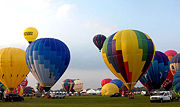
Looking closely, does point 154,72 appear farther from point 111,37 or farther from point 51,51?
point 51,51

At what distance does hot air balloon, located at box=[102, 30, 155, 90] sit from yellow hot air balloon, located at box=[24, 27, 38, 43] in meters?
35.5

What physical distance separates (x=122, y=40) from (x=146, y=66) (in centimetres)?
529

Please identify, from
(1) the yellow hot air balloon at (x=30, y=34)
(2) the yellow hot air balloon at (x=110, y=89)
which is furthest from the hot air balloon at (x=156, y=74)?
(1) the yellow hot air balloon at (x=30, y=34)

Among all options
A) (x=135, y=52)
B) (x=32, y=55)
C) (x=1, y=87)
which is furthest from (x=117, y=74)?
(x=1, y=87)

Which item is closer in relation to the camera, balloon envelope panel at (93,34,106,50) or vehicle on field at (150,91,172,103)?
vehicle on field at (150,91,172,103)

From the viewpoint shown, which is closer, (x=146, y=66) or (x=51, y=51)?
(x=146, y=66)

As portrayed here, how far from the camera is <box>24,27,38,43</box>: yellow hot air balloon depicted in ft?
225

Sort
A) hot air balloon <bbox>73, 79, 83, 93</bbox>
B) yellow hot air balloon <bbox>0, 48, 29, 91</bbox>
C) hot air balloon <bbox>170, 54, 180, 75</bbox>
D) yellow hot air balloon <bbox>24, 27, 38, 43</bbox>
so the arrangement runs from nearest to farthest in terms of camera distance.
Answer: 1. yellow hot air balloon <bbox>0, 48, 29, 91</bbox>
2. hot air balloon <bbox>170, 54, 180, 75</bbox>
3. yellow hot air balloon <bbox>24, 27, 38, 43</bbox>
4. hot air balloon <bbox>73, 79, 83, 93</bbox>

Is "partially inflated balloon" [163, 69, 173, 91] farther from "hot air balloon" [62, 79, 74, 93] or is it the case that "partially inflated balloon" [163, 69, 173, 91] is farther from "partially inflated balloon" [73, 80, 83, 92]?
"hot air balloon" [62, 79, 74, 93]

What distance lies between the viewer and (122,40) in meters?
37.3

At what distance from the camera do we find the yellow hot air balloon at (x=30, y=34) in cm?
6844

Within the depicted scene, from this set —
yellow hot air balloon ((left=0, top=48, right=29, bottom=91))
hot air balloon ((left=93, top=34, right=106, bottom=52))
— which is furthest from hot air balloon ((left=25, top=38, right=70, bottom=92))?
hot air balloon ((left=93, top=34, right=106, bottom=52))

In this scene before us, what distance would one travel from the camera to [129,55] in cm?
3659

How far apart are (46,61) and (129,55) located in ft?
46.6
